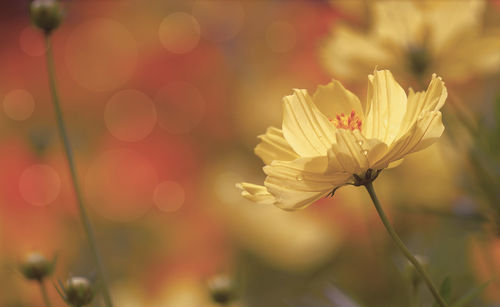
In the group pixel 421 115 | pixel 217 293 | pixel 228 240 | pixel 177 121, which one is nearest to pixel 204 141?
pixel 177 121

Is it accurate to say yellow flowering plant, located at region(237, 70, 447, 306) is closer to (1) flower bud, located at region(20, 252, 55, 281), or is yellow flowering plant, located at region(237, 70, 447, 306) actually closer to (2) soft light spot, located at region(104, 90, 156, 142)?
(1) flower bud, located at region(20, 252, 55, 281)

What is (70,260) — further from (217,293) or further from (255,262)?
(217,293)

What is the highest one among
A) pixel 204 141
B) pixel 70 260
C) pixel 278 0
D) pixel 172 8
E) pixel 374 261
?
pixel 172 8

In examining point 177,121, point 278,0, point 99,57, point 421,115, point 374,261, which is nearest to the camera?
point 421,115

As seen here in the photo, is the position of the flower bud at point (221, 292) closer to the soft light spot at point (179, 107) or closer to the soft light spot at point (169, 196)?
the soft light spot at point (169, 196)

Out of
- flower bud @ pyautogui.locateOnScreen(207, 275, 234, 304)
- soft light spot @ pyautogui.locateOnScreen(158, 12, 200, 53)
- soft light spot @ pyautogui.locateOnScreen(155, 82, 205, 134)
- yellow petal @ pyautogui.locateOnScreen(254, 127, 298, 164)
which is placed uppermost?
soft light spot @ pyautogui.locateOnScreen(158, 12, 200, 53)

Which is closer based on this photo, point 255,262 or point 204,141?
point 255,262

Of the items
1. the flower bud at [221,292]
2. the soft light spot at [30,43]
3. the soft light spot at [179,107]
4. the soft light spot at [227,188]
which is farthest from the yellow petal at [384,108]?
the soft light spot at [30,43]

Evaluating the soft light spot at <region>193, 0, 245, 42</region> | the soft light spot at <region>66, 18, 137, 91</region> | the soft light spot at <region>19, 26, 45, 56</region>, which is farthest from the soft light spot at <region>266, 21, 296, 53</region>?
the soft light spot at <region>19, 26, 45, 56</region>
